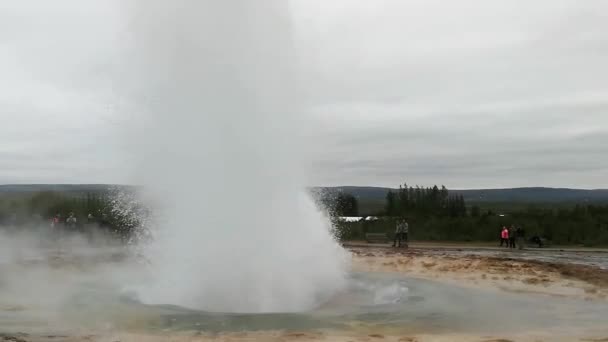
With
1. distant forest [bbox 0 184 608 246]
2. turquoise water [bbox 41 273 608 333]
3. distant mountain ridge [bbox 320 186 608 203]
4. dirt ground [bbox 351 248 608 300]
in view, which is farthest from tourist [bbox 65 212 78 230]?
distant mountain ridge [bbox 320 186 608 203]

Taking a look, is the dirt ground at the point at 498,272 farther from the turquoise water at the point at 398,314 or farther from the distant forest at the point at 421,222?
the distant forest at the point at 421,222

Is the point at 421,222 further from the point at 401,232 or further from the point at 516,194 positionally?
the point at 516,194

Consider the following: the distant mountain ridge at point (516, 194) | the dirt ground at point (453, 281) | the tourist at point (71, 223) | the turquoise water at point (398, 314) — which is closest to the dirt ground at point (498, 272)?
the dirt ground at point (453, 281)

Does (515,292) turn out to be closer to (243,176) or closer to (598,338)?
(598,338)

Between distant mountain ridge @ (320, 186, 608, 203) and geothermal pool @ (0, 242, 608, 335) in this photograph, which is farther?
distant mountain ridge @ (320, 186, 608, 203)

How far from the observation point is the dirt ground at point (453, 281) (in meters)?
6.55

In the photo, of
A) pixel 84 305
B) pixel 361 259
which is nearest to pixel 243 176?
pixel 84 305

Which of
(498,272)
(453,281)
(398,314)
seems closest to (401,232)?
(498,272)

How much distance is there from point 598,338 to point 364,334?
2.31 m

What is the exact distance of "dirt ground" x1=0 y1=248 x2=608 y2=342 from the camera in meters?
6.55

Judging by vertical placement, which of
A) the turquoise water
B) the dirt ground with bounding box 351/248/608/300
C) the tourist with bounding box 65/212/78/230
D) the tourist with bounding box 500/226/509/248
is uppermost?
the tourist with bounding box 65/212/78/230

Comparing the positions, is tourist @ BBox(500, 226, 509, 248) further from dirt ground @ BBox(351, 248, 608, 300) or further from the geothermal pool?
the geothermal pool

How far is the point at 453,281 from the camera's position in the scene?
37.4 ft

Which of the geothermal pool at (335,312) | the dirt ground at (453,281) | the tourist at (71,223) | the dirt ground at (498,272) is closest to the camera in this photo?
the dirt ground at (453,281)
